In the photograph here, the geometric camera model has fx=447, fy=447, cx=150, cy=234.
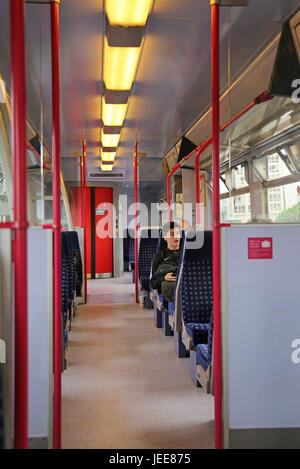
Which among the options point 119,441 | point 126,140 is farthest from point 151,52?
point 126,140

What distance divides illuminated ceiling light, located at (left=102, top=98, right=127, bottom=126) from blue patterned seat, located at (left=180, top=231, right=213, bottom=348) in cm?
296

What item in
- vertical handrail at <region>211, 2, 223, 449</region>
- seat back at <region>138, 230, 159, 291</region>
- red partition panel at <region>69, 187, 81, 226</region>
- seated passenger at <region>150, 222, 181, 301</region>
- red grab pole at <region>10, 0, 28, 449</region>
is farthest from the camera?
red partition panel at <region>69, 187, 81, 226</region>

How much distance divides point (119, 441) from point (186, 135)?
6.03 metres

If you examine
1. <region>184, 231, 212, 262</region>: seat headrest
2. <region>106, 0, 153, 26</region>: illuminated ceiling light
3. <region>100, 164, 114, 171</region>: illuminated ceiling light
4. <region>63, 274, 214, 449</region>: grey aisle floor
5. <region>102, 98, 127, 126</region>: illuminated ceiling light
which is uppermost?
<region>100, 164, 114, 171</region>: illuminated ceiling light

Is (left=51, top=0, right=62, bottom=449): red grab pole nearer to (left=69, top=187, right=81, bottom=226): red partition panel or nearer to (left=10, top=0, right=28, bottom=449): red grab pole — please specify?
(left=10, top=0, right=28, bottom=449): red grab pole

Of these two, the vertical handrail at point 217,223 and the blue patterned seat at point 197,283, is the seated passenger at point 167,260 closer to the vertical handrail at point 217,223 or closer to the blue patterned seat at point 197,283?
the blue patterned seat at point 197,283

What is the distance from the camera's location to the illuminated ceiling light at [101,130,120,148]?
25.8 ft

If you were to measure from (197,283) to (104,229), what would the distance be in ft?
30.5

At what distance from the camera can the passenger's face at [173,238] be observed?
5.72 metres

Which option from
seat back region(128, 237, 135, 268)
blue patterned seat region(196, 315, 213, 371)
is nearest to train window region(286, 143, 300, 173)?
blue patterned seat region(196, 315, 213, 371)

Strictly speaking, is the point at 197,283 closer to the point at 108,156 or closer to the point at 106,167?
the point at 108,156

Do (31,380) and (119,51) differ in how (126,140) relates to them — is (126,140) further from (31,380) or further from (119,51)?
(31,380)

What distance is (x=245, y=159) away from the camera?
411cm

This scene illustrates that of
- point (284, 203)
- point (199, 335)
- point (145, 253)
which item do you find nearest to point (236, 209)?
point (284, 203)
